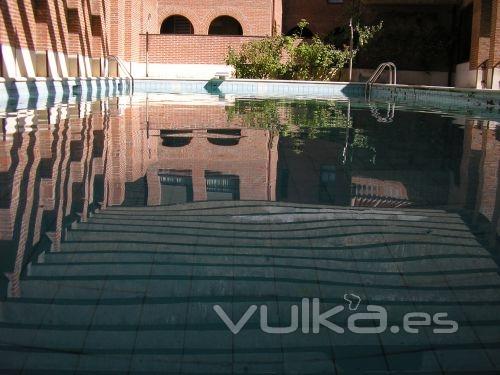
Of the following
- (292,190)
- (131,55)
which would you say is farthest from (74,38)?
(292,190)

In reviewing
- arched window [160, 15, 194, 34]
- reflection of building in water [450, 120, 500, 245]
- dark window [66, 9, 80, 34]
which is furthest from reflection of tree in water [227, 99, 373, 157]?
arched window [160, 15, 194, 34]

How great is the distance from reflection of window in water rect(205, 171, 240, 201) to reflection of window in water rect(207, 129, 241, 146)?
4.93ft

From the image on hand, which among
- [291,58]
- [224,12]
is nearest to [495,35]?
[291,58]

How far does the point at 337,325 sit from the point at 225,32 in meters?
21.9

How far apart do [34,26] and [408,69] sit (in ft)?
39.8

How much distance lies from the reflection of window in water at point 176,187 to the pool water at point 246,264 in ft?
0.04

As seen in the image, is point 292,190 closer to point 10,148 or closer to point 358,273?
point 358,273

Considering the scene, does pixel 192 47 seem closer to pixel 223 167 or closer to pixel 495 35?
pixel 495 35

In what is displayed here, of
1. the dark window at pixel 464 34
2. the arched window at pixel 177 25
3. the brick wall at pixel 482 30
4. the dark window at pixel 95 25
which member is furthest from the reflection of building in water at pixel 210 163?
the arched window at pixel 177 25

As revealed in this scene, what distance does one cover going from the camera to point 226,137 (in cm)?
543

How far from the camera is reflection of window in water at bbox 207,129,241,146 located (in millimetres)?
5008

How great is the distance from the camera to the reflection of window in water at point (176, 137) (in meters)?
4.87

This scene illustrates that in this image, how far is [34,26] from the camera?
1112cm

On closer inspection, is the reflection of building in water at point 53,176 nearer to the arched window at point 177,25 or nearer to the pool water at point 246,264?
the pool water at point 246,264
